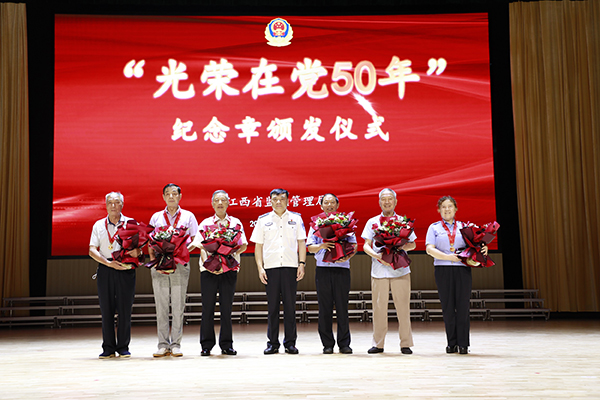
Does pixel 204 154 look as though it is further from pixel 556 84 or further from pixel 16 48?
pixel 556 84

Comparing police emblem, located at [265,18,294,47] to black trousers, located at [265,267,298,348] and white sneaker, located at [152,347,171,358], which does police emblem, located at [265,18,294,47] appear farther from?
white sneaker, located at [152,347,171,358]

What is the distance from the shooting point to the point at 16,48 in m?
7.33

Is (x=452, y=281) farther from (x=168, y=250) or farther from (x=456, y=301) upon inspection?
(x=168, y=250)

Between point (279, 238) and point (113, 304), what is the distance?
145 centimetres

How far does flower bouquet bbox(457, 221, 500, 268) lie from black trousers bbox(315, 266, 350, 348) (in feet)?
3.21

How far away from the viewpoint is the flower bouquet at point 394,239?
4.12 meters

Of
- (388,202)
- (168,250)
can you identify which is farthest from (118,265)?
(388,202)

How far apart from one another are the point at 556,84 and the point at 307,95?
3615mm

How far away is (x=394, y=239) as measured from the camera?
13.5 ft

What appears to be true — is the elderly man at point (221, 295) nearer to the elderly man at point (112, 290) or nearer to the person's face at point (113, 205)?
the elderly man at point (112, 290)

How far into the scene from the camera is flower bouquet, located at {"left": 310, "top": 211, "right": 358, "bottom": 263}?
4227mm

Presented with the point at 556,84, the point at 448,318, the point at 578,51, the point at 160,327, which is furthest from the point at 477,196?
the point at 160,327

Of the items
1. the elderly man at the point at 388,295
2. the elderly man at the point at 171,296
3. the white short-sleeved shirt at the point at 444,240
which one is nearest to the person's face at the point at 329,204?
the elderly man at the point at 388,295

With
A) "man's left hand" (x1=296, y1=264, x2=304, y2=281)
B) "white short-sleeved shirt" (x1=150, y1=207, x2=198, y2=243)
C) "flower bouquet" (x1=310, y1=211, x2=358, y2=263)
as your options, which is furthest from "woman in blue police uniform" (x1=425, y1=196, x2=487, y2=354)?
"white short-sleeved shirt" (x1=150, y1=207, x2=198, y2=243)
